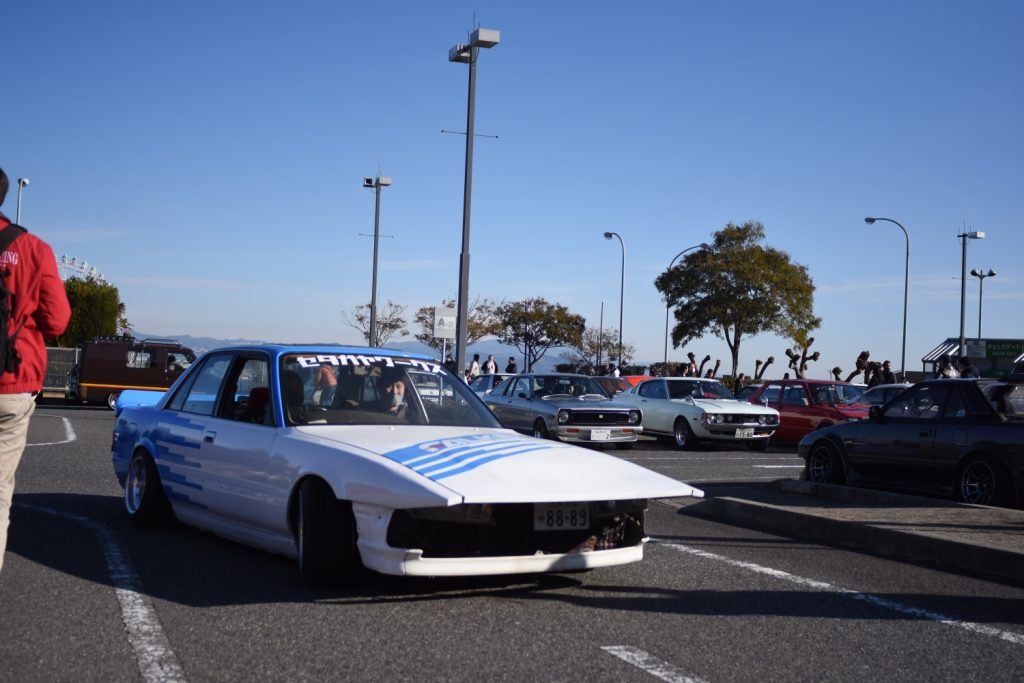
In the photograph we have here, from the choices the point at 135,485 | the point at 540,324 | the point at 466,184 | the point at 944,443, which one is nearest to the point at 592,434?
the point at 466,184

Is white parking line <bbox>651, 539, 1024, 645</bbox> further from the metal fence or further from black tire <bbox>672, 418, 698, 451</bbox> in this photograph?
the metal fence

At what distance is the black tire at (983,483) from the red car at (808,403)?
8.99m

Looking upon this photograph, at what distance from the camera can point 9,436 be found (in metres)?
4.84

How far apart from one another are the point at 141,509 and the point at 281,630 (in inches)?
130

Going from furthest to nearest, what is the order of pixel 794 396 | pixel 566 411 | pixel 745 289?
pixel 745 289, pixel 794 396, pixel 566 411

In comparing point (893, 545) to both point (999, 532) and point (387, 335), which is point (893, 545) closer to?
point (999, 532)

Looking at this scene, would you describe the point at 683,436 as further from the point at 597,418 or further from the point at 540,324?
the point at 540,324

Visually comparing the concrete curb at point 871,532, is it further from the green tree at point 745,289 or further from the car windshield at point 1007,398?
the green tree at point 745,289

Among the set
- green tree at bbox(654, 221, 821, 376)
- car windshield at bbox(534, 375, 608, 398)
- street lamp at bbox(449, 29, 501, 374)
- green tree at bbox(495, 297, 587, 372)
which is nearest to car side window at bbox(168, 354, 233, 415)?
car windshield at bbox(534, 375, 608, 398)

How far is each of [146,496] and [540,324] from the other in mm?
66595

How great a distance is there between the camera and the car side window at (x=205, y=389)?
777 cm

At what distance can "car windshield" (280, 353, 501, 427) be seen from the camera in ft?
22.9

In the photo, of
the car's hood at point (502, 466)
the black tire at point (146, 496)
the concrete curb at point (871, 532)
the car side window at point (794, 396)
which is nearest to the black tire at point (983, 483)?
the concrete curb at point (871, 532)

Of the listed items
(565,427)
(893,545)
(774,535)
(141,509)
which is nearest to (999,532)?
(893,545)
